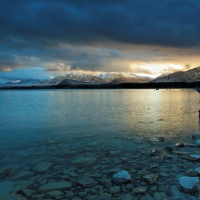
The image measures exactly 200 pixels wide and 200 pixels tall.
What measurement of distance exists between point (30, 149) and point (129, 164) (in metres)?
6.35

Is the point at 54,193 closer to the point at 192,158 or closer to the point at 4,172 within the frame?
the point at 4,172

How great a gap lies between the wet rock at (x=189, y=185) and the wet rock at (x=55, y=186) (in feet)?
13.4

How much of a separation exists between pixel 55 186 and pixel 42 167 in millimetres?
2233

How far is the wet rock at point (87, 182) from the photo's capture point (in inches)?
316

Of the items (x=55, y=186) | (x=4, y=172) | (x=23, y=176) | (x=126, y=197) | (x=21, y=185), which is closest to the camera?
(x=126, y=197)

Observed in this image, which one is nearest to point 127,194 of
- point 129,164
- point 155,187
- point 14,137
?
point 155,187

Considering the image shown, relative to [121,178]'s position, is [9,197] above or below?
below

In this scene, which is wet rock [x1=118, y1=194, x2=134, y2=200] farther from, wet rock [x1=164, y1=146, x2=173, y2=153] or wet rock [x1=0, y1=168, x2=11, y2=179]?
wet rock [x1=164, y1=146, x2=173, y2=153]

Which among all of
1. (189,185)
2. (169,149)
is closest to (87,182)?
(189,185)

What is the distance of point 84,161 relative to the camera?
1046 centimetres

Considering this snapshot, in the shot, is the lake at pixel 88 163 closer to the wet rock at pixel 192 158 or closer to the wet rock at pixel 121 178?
the wet rock at pixel 121 178

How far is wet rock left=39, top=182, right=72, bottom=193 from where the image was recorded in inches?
300

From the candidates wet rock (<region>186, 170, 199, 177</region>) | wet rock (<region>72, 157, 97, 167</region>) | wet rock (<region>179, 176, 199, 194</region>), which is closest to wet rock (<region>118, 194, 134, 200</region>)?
wet rock (<region>179, 176, 199, 194</region>)

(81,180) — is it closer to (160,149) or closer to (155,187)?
(155,187)
